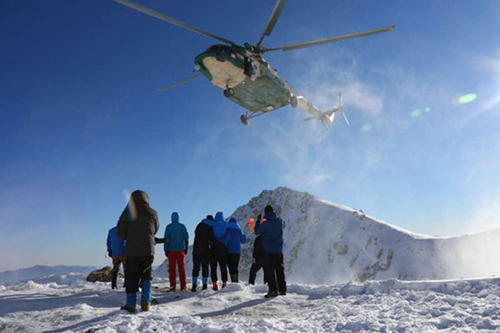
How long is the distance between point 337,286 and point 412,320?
3.52 meters

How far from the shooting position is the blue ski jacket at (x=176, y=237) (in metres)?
8.61

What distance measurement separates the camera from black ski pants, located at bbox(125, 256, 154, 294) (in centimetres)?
530

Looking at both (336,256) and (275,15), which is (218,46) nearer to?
(275,15)

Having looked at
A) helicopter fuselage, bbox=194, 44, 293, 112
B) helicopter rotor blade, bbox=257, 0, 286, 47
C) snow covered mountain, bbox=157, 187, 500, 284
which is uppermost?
helicopter rotor blade, bbox=257, 0, 286, 47

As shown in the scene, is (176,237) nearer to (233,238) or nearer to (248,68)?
(233,238)

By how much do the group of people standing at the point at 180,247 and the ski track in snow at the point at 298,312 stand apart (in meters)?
0.51

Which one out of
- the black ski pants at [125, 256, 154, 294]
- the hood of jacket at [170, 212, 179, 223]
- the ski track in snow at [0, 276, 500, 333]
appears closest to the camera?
the ski track in snow at [0, 276, 500, 333]

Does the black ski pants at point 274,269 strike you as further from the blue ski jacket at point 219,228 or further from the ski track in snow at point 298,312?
the blue ski jacket at point 219,228

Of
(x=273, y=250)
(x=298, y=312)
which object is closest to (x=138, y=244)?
(x=298, y=312)

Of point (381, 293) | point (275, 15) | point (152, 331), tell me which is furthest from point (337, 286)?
point (275, 15)

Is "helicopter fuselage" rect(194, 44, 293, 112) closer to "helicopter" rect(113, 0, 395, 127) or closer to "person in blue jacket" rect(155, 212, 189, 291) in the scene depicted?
"helicopter" rect(113, 0, 395, 127)

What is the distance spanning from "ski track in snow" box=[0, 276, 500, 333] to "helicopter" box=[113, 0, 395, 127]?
9.49 meters

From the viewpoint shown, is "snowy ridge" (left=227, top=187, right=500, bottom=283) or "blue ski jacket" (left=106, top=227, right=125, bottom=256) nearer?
"blue ski jacket" (left=106, top=227, right=125, bottom=256)

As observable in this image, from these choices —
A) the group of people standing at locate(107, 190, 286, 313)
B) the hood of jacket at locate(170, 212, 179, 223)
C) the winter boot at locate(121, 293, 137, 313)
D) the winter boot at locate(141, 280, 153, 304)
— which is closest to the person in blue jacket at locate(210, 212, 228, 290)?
the group of people standing at locate(107, 190, 286, 313)
